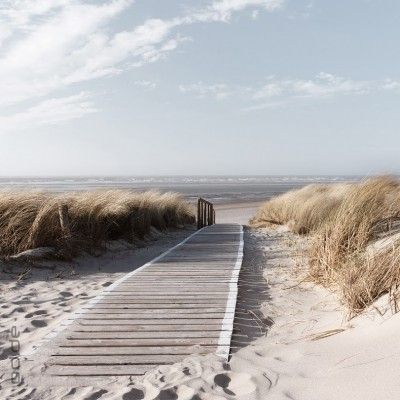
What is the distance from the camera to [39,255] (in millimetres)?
6656

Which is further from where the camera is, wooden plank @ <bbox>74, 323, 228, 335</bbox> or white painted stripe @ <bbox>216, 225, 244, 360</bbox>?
wooden plank @ <bbox>74, 323, 228, 335</bbox>

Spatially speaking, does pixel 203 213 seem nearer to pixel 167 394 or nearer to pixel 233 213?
pixel 233 213

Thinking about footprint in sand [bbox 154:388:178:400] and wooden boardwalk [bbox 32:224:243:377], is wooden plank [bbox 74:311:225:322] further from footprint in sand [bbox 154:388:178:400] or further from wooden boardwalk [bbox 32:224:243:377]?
footprint in sand [bbox 154:388:178:400]

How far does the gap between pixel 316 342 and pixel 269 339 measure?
449 mm

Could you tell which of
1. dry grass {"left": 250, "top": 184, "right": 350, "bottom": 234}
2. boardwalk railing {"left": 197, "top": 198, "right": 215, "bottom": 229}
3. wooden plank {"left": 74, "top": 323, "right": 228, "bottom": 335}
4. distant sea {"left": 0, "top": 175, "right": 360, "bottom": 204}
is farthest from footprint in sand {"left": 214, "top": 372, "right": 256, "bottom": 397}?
distant sea {"left": 0, "top": 175, "right": 360, "bottom": 204}

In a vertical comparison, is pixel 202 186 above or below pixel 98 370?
below

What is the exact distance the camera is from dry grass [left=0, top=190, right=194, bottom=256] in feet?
22.5

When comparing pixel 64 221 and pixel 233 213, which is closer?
pixel 64 221

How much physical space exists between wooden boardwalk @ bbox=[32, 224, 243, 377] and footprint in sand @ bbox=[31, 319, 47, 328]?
0.33 metres

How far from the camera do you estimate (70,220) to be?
752 cm

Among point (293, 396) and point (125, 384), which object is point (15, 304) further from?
point (293, 396)

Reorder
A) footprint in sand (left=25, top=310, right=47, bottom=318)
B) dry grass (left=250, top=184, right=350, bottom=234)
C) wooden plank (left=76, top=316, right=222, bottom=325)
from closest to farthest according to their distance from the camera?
wooden plank (left=76, top=316, right=222, bottom=325) < footprint in sand (left=25, top=310, right=47, bottom=318) < dry grass (left=250, top=184, right=350, bottom=234)

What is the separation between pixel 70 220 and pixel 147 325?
13.6 ft

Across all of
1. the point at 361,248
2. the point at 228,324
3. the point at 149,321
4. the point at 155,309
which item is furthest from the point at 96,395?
the point at 361,248
